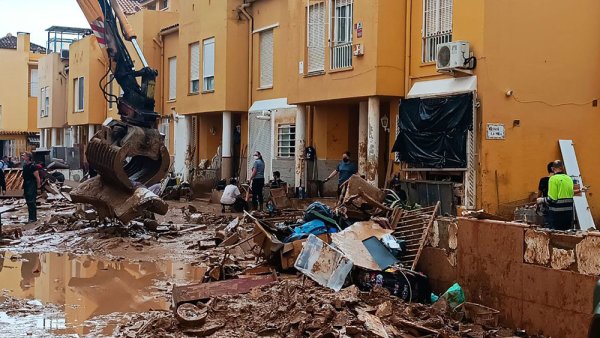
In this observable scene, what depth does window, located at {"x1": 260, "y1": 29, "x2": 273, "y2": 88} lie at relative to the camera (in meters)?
25.8

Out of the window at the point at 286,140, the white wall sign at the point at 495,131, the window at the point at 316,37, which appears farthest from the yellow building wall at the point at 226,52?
the white wall sign at the point at 495,131

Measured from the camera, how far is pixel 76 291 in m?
11.6

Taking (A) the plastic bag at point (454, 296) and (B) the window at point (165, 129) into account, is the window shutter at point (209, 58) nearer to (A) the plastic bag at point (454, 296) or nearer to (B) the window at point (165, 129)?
(B) the window at point (165, 129)

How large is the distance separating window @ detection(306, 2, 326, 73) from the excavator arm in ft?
16.2

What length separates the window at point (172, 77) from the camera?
109 ft

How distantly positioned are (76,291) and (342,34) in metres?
11.1

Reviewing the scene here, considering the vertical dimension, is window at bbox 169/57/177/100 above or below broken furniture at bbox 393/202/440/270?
above

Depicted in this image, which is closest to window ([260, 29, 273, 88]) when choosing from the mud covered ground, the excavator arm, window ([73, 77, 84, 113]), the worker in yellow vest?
the excavator arm

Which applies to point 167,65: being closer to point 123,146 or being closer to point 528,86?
point 123,146

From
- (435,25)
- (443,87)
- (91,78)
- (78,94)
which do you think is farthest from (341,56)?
(78,94)

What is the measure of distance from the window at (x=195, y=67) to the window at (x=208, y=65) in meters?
0.55

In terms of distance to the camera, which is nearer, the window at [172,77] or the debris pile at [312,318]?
the debris pile at [312,318]

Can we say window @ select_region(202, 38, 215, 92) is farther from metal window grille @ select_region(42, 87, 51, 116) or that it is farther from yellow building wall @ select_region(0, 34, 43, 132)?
yellow building wall @ select_region(0, 34, 43, 132)

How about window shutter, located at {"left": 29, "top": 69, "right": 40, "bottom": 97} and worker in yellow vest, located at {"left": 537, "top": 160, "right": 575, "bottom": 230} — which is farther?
window shutter, located at {"left": 29, "top": 69, "right": 40, "bottom": 97}
